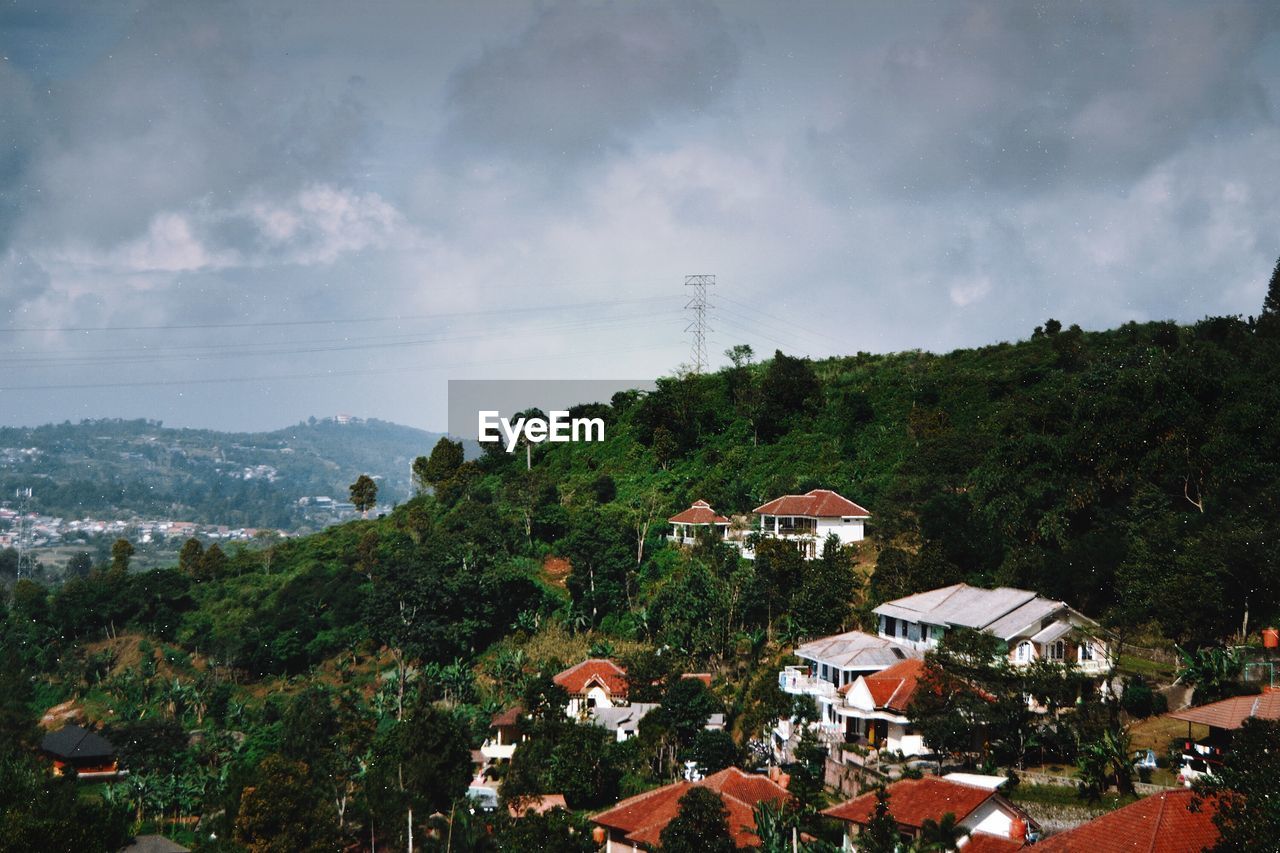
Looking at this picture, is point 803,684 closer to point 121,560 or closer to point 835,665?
point 835,665

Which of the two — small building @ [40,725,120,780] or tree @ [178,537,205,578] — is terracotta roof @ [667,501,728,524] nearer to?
small building @ [40,725,120,780]

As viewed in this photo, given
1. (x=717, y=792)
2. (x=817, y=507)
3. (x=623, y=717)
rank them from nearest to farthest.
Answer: (x=717, y=792) → (x=623, y=717) → (x=817, y=507)

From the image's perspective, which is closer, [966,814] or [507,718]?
[966,814]

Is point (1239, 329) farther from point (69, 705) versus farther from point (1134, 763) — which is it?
point (69, 705)

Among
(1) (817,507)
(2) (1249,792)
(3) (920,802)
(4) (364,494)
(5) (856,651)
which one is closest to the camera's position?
(2) (1249,792)

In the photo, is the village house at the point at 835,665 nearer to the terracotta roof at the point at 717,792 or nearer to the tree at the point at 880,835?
the terracotta roof at the point at 717,792

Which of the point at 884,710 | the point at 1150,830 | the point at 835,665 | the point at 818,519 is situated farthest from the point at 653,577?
the point at 1150,830

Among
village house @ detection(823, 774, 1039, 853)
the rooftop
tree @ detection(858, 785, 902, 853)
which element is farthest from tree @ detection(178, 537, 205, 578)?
tree @ detection(858, 785, 902, 853)

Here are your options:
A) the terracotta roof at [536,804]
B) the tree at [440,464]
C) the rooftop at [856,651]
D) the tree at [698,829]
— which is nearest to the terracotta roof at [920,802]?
the tree at [698,829]
